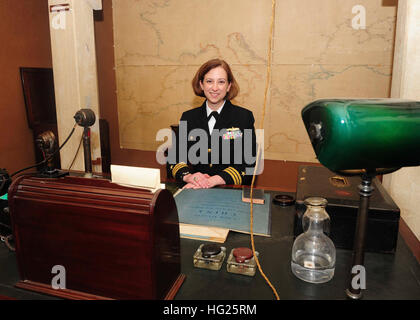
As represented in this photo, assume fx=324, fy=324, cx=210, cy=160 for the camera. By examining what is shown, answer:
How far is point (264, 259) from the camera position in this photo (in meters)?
0.96

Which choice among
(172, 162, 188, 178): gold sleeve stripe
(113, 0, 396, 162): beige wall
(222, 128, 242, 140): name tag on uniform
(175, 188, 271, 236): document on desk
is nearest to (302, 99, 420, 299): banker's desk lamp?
(175, 188, 271, 236): document on desk

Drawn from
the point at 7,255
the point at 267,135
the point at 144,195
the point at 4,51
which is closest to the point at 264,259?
the point at 144,195

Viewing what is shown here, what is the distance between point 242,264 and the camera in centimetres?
88

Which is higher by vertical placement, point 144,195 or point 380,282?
point 144,195

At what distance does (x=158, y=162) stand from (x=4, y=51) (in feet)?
5.93

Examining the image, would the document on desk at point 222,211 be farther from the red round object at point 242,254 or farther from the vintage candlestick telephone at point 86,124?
the vintage candlestick telephone at point 86,124

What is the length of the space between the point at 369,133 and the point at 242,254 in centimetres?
48

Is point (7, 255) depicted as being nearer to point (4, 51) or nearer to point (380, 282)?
point (380, 282)

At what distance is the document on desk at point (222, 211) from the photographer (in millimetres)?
1149

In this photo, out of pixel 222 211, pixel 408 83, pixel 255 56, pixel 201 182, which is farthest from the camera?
pixel 255 56

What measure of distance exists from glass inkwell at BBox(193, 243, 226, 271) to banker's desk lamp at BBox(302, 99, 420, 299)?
0.41 metres

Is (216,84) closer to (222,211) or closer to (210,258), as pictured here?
(222,211)

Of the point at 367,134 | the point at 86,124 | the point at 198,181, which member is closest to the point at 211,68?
the point at 198,181
